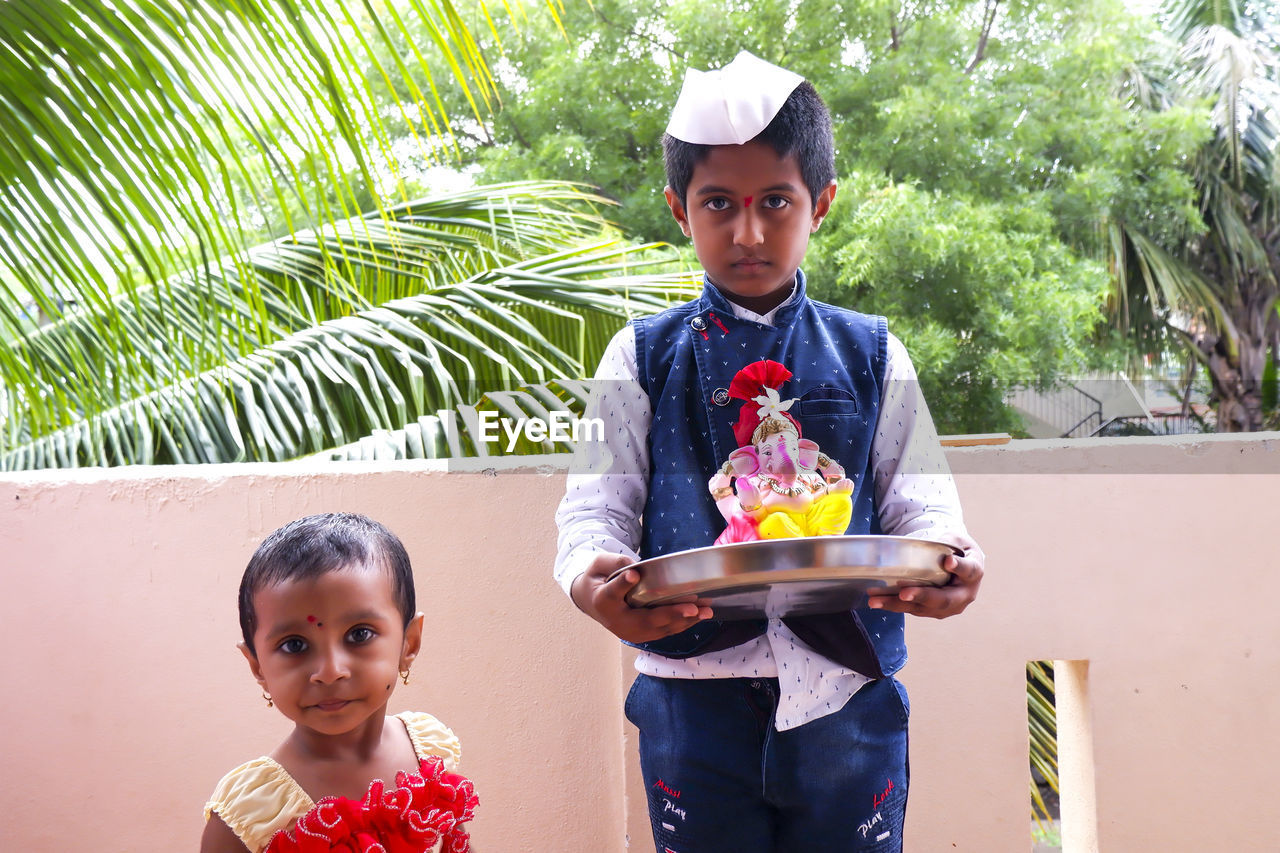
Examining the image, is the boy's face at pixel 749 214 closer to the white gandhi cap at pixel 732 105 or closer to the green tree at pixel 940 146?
the white gandhi cap at pixel 732 105

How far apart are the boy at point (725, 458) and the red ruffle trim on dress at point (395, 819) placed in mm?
241

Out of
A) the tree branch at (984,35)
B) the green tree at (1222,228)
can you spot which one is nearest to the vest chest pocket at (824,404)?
the tree branch at (984,35)

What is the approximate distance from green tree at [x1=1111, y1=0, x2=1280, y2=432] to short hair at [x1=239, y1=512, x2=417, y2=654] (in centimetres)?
1420

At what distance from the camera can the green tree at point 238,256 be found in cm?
144

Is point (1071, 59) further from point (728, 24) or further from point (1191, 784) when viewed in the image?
point (1191, 784)

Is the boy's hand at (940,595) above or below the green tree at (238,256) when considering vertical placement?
below

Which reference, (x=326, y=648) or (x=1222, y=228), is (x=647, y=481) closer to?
(x=326, y=648)

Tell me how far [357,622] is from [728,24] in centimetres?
1261

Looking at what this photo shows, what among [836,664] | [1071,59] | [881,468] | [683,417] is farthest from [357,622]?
[1071,59]

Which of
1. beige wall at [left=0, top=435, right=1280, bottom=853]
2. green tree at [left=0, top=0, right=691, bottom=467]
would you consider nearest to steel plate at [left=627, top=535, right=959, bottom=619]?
green tree at [left=0, top=0, right=691, bottom=467]

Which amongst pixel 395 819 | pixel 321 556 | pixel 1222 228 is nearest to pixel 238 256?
pixel 321 556

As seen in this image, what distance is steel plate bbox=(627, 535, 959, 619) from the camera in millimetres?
933

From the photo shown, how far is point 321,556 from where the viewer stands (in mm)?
1233

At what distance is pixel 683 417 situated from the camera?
1.27 meters
